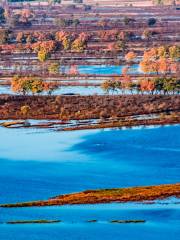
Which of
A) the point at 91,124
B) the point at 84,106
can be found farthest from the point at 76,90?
the point at 91,124

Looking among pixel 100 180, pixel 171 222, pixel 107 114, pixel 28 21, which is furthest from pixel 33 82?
pixel 28 21

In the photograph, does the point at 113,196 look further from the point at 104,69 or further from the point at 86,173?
the point at 104,69

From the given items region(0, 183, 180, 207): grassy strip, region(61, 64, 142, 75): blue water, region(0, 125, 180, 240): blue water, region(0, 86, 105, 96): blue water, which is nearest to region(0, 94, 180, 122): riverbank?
region(0, 86, 105, 96): blue water

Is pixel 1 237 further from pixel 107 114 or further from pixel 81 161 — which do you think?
pixel 107 114

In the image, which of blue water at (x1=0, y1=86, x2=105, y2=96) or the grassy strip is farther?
blue water at (x1=0, y1=86, x2=105, y2=96)

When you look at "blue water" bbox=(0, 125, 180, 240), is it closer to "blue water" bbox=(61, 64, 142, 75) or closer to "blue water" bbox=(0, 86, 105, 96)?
"blue water" bbox=(0, 86, 105, 96)

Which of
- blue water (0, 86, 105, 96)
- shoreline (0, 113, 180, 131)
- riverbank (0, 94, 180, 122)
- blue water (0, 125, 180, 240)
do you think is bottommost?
blue water (0, 86, 105, 96)
